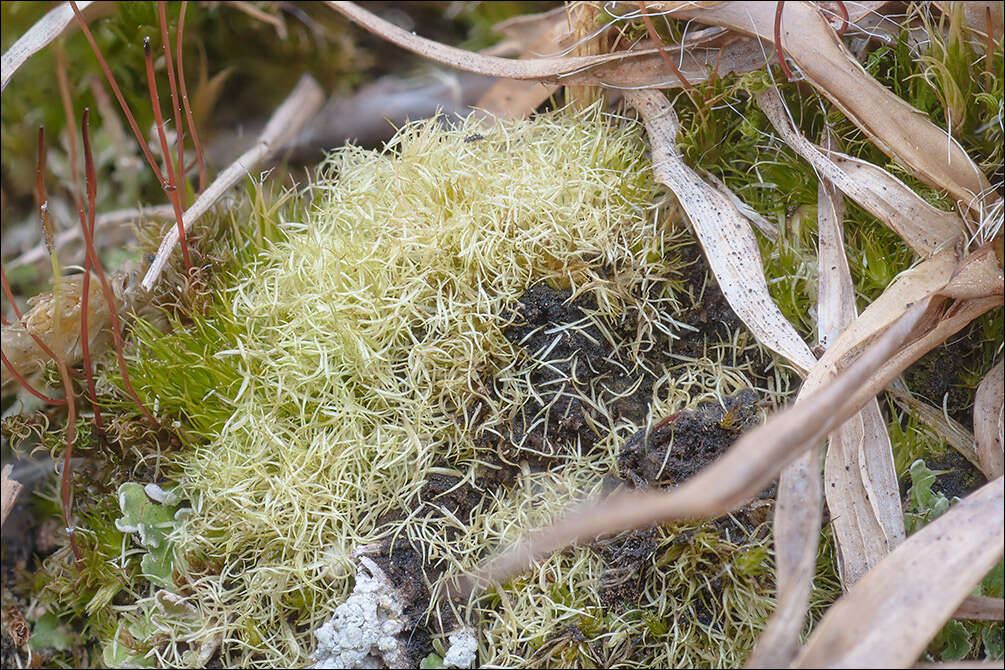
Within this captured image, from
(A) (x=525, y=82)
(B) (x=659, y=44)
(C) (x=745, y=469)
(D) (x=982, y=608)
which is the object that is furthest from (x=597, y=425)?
(A) (x=525, y=82)

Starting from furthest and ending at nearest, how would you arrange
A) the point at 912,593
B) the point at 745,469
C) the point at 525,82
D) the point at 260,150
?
the point at 260,150 → the point at 525,82 → the point at 912,593 → the point at 745,469

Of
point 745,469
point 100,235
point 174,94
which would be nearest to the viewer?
point 745,469

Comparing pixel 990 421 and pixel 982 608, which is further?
pixel 990 421

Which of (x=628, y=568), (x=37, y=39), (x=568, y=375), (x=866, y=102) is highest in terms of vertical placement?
(x=37, y=39)

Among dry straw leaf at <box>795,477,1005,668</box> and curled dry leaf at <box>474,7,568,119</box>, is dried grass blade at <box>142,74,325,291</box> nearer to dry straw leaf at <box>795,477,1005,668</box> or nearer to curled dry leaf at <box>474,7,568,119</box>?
curled dry leaf at <box>474,7,568,119</box>

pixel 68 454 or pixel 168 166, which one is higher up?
pixel 168 166

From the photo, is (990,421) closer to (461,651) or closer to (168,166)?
(461,651)
